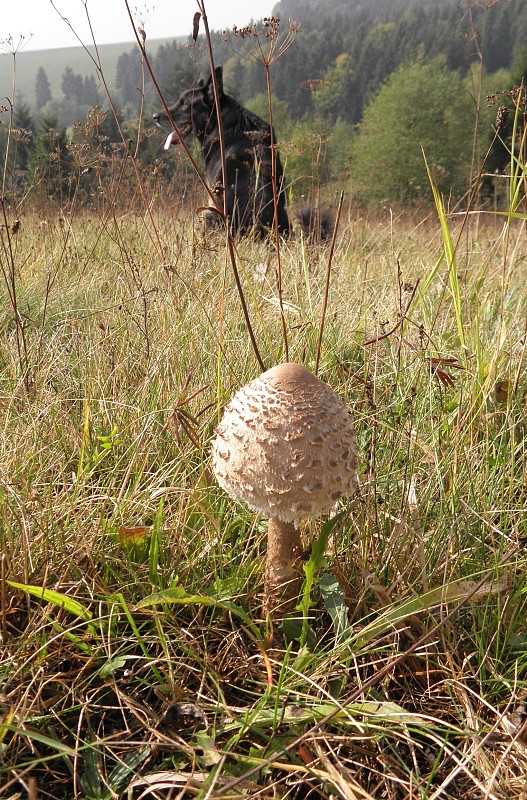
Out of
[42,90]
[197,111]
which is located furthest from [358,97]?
[42,90]

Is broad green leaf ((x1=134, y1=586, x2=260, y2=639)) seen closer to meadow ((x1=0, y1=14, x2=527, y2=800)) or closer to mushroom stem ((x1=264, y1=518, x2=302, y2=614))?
meadow ((x1=0, y1=14, x2=527, y2=800))

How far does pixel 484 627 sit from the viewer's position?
1.41m

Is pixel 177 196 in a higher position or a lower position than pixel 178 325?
higher

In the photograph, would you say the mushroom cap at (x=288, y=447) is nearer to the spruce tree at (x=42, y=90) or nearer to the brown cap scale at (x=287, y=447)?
the brown cap scale at (x=287, y=447)

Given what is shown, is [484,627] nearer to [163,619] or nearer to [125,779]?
[163,619]

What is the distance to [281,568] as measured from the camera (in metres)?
1.46

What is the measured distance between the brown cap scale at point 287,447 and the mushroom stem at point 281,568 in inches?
5.4

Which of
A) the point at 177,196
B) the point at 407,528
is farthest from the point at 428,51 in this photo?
the point at 407,528

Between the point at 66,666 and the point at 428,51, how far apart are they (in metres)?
79.4

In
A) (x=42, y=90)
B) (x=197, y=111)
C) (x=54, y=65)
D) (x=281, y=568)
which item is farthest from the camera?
(x=54, y=65)

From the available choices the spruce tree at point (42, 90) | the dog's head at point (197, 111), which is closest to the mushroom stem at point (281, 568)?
the dog's head at point (197, 111)

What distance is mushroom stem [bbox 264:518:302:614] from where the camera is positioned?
1.43m

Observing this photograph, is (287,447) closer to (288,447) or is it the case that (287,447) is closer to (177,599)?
(288,447)

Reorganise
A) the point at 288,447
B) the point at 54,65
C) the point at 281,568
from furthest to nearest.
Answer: the point at 54,65 < the point at 281,568 < the point at 288,447
